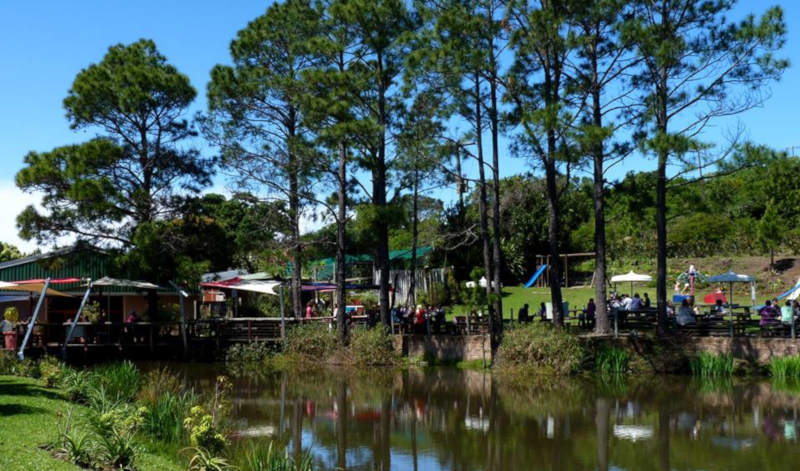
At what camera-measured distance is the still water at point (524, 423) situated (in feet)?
39.3

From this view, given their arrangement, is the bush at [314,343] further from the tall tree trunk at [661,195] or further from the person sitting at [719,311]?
the person sitting at [719,311]

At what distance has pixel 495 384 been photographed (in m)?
20.3

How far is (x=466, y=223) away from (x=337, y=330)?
9592mm

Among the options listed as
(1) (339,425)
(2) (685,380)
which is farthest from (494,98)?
(1) (339,425)

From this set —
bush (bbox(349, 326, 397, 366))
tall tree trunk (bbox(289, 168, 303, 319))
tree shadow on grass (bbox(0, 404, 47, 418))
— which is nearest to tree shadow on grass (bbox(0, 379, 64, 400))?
tree shadow on grass (bbox(0, 404, 47, 418))

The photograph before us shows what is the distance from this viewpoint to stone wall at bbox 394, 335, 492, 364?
78.9 ft

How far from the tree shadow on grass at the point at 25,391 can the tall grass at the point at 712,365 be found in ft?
49.4

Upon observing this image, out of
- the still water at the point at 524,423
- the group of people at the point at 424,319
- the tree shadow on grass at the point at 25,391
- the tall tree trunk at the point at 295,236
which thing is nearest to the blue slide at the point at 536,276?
the group of people at the point at 424,319

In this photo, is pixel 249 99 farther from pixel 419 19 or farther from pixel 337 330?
pixel 337 330

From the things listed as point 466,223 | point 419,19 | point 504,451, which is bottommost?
point 504,451

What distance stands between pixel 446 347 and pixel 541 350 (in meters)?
4.17

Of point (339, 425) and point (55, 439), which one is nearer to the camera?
point (55, 439)

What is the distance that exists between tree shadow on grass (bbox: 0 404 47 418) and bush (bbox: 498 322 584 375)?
12.8m

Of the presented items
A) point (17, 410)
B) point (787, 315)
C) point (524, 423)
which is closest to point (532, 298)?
point (787, 315)
